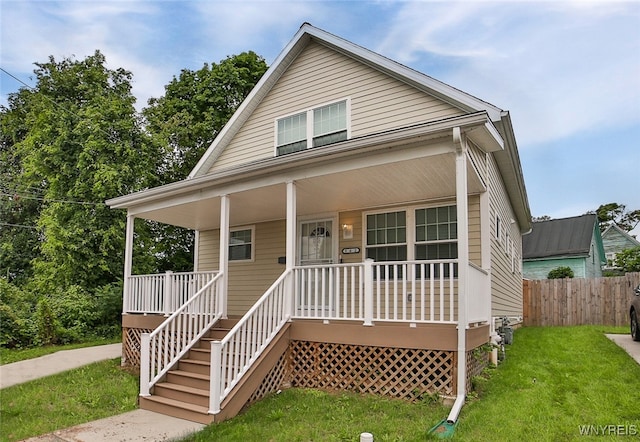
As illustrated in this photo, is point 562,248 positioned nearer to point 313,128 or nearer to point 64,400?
point 313,128

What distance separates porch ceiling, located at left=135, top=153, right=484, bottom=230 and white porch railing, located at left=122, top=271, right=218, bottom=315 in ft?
4.64

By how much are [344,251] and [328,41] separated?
4.61m

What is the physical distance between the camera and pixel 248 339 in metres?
6.24

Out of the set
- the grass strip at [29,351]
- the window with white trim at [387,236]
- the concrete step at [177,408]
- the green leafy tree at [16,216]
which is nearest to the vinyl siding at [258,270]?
the window with white trim at [387,236]

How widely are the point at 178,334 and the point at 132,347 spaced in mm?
2968

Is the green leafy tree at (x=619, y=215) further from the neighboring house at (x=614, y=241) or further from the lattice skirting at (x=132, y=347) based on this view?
the lattice skirting at (x=132, y=347)

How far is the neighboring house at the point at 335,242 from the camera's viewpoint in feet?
20.1

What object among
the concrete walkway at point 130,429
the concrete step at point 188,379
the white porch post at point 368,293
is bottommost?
the concrete walkway at point 130,429

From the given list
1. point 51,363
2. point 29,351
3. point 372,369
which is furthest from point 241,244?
point 372,369

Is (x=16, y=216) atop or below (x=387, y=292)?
atop

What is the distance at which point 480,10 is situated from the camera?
8.96 metres

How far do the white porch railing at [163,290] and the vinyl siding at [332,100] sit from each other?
3.71 meters

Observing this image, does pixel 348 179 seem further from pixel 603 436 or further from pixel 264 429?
pixel 603 436

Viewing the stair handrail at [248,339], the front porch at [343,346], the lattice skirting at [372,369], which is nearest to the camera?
the stair handrail at [248,339]
